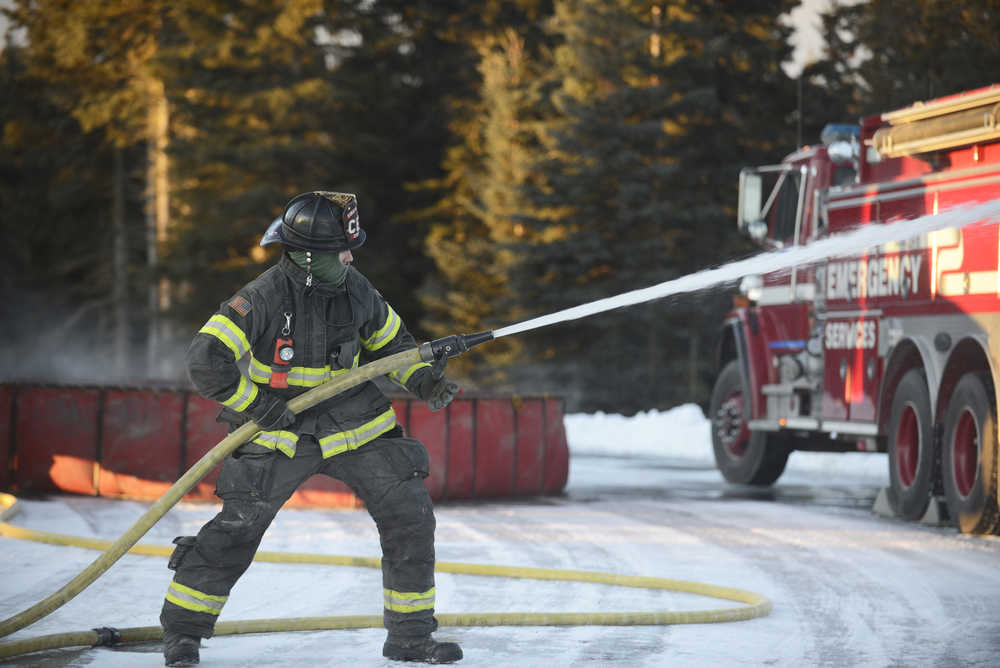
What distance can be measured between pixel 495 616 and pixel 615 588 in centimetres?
144

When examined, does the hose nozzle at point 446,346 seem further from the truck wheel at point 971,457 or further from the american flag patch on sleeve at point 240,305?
the truck wheel at point 971,457

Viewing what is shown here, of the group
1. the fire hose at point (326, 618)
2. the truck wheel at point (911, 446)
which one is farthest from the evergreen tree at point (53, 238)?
the fire hose at point (326, 618)

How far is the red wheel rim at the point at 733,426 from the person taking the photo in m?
14.4

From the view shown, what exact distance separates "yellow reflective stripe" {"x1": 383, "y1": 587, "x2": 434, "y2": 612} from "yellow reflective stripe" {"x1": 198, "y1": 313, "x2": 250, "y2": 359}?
1.13m

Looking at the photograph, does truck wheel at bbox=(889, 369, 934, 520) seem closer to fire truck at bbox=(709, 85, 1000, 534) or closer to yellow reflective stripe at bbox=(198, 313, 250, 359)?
fire truck at bbox=(709, 85, 1000, 534)

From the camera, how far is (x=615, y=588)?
751 centimetres

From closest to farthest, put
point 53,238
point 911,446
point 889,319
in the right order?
1. point 911,446
2. point 889,319
3. point 53,238

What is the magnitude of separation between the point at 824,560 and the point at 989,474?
1.51 m

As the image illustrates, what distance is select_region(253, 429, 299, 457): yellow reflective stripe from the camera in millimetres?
5398

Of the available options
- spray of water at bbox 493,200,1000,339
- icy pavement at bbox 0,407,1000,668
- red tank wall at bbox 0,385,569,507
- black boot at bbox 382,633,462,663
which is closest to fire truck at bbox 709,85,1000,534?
spray of water at bbox 493,200,1000,339

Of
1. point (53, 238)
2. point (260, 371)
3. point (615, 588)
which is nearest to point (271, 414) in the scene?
point (260, 371)

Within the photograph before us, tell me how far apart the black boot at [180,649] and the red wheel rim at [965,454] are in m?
6.36

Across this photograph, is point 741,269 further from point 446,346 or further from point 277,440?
point 277,440

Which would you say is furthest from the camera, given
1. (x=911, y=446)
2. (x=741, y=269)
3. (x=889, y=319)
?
(x=889, y=319)
